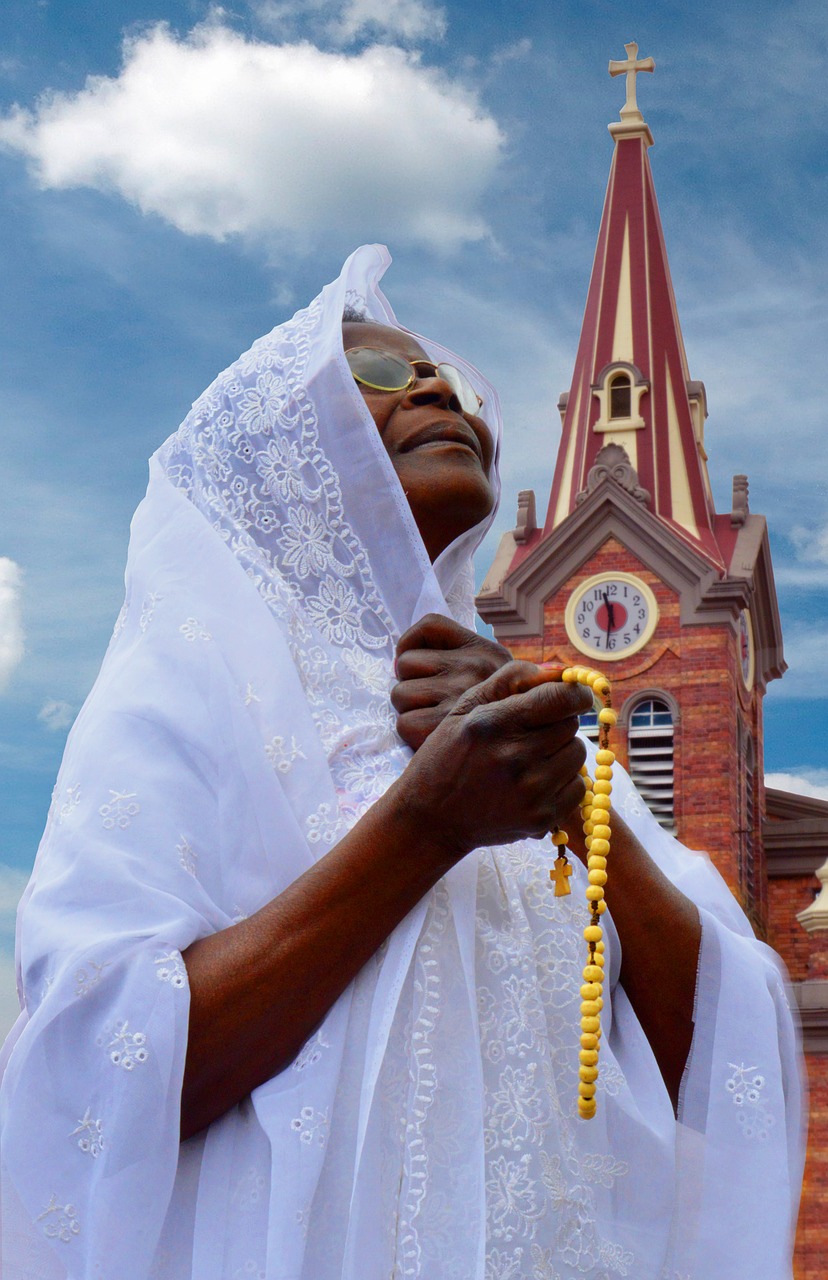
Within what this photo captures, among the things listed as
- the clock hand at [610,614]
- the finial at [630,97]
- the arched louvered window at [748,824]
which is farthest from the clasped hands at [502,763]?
the finial at [630,97]

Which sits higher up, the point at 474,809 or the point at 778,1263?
the point at 474,809

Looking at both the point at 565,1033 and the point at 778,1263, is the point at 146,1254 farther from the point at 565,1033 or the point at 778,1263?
the point at 778,1263

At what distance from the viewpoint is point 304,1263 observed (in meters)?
1.77

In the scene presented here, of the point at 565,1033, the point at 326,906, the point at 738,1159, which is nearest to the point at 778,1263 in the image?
the point at 738,1159

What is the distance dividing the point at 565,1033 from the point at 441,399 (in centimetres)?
95

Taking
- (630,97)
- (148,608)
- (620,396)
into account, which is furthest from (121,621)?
(630,97)

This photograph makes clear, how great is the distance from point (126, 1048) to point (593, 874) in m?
0.56

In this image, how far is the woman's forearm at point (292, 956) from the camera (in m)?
1.80

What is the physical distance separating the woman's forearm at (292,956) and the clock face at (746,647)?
20245 millimetres

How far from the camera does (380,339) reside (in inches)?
101

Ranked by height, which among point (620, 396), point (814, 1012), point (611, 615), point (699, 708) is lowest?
point (814, 1012)

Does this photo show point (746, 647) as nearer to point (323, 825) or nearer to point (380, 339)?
point (380, 339)

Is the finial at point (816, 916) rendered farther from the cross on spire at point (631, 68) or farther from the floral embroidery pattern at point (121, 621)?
the floral embroidery pattern at point (121, 621)

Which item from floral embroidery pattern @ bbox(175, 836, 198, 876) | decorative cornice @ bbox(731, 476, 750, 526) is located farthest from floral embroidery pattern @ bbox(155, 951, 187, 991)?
decorative cornice @ bbox(731, 476, 750, 526)
